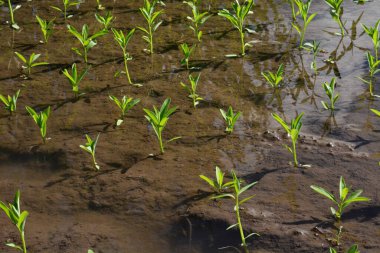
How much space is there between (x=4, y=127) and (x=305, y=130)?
2.06 m

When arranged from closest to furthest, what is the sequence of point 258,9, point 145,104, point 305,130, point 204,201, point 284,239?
point 284,239 < point 204,201 < point 305,130 < point 145,104 < point 258,9

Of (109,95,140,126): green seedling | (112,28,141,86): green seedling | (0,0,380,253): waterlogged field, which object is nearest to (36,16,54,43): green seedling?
(0,0,380,253): waterlogged field

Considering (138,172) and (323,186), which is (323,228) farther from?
(138,172)

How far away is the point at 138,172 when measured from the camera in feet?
12.3

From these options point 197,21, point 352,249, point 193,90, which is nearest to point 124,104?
point 193,90

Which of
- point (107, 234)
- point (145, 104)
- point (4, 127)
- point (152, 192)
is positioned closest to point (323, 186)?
point (152, 192)

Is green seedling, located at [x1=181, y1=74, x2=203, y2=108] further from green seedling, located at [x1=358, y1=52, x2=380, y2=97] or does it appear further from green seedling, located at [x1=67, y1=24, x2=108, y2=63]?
green seedling, located at [x1=358, y1=52, x2=380, y2=97]

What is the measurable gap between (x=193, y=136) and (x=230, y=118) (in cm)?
28

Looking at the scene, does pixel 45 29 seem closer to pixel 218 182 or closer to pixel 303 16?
pixel 303 16

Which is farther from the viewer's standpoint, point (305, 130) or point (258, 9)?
point (258, 9)

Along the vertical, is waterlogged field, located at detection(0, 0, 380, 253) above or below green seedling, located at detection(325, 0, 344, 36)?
below

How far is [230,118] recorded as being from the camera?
401 centimetres

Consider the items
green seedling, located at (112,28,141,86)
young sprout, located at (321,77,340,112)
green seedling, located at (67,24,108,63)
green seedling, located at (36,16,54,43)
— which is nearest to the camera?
young sprout, located at (321,77,340,112)

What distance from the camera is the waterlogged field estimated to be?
10.7 ft
